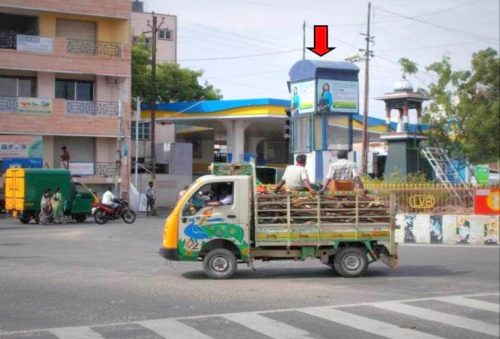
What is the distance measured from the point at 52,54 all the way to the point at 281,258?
82.0 ft

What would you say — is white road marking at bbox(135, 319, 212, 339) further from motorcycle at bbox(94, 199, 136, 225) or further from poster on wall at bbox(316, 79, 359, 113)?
poster on wall at bbox(316, 79, 359, 113)

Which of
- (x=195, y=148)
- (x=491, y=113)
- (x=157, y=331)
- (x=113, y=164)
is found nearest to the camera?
(x=491, y=113)

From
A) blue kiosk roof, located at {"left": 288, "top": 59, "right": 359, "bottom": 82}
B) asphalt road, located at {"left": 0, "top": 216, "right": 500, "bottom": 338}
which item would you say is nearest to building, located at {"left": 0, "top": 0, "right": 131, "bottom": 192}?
blue kiosk roof, located at {"left": 288, "top": 59, "right": 359, "bottom": 82}

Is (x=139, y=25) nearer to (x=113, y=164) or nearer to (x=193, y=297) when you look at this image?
(x=113, y=164)

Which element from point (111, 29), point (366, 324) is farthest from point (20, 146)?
point (366, 324)

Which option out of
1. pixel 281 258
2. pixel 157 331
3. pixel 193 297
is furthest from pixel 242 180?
pixel 157 331

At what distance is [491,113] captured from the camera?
5.59 metres

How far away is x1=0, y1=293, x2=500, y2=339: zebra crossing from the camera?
773 cm

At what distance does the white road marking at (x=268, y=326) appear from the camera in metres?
7.78

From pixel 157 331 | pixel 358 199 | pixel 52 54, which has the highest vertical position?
pixel 52 54

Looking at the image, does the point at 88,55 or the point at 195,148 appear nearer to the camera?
the point at 88,55

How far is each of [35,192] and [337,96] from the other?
12.9m

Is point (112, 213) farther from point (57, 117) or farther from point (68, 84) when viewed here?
point (68, 84)

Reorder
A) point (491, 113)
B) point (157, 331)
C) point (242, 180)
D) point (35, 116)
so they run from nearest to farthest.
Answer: point (491, 113) < point (157, 331) < point (242, 180) < point (35, 116)
